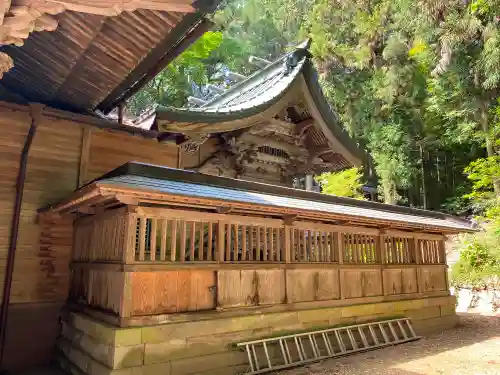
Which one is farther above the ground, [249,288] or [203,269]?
[203,269]

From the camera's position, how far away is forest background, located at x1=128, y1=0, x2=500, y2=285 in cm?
2248

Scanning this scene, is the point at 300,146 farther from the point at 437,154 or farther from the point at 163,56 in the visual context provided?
the point at 437,154

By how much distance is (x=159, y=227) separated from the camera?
8.02 metres

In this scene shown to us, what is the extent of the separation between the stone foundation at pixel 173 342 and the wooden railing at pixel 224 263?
0.29 m

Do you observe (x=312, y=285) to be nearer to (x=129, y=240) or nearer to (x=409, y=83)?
(x=129, y=240)

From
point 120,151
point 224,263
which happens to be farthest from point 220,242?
point 120,151

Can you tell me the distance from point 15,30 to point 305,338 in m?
6.95

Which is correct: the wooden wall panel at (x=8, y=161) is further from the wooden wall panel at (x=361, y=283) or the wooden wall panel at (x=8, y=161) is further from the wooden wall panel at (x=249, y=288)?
the wooden wall panel at (x=361, y=283)

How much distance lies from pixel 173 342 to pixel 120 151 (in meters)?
A: 4.75

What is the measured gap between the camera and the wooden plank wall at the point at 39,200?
7.21 metres

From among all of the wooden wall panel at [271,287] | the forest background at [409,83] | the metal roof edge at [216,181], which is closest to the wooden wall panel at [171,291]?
the wooden wall panel at [271,287]

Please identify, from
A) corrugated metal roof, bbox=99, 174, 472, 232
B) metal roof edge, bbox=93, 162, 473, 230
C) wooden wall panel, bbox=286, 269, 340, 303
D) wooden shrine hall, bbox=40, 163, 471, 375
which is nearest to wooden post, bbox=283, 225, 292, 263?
wooden shrine hall, bbox=40, 163, 471, 375

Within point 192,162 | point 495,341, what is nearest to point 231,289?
point 192,162

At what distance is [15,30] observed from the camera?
2.97 metres
